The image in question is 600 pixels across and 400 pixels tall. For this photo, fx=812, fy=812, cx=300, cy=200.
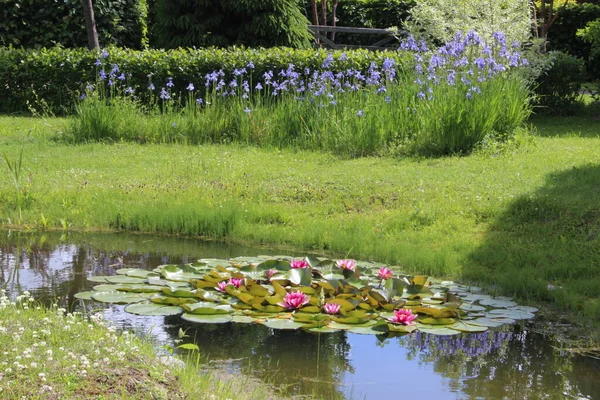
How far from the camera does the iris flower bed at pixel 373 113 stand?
34.0 ft

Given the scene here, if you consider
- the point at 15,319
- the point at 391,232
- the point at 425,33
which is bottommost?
the point at 391,232

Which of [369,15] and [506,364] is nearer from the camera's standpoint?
[506,364]

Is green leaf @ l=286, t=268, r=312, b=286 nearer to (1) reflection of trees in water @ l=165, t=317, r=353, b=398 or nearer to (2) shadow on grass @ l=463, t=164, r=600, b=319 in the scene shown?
(1) reflection of trees in water @ l=165, t=317, r=353, b=398

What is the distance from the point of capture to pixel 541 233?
720 centimetres

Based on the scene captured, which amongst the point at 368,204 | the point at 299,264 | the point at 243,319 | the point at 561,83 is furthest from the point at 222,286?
the point at 561,83

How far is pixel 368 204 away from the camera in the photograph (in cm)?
823

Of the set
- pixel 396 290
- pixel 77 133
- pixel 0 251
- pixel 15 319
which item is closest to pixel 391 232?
pixel 396 290

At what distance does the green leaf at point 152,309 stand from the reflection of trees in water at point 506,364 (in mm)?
1452

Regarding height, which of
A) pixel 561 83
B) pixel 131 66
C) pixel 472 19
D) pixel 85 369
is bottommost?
pixel 85 369

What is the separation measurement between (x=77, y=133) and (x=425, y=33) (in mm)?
7787

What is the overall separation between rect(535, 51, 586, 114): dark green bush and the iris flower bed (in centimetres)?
282

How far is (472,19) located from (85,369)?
14831 mm

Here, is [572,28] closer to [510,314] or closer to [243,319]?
[510,314]

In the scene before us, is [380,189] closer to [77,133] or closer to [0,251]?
[0,251]
